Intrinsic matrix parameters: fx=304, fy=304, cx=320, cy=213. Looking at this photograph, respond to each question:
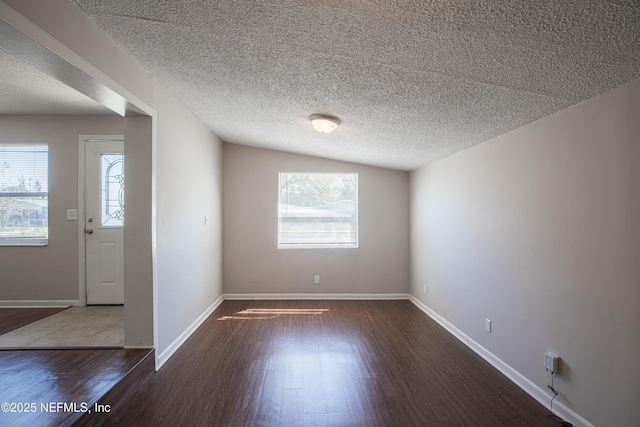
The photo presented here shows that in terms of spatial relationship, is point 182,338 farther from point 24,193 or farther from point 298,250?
point 24,193

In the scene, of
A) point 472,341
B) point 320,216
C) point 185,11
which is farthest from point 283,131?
point 472,341

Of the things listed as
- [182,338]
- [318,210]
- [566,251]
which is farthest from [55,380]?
[318,210]

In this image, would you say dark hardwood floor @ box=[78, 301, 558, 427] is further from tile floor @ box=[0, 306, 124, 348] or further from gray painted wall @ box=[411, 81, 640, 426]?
tile floor @ box=[0, 306, 124, 348]

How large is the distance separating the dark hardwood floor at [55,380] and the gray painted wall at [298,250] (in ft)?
7.99

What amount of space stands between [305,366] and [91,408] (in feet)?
4.94

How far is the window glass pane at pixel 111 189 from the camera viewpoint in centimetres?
387

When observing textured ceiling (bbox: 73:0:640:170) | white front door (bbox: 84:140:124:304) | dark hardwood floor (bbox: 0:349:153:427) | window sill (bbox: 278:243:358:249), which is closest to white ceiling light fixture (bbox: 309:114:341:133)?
textured ceiling (bbox: 73:0:640:170)

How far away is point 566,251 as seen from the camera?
2.00 meters

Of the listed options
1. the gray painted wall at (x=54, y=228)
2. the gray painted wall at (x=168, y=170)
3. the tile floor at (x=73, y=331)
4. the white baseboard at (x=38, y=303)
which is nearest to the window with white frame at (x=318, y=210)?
the gray painted wall at (x=168, y=170)

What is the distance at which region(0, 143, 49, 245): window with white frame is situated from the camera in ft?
12.6

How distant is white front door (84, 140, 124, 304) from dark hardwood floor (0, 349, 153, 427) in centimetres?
146

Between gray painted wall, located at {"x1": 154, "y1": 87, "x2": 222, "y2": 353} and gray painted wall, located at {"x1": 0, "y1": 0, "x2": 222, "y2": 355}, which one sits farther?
gray painted wall, located at {"x1": 154, "y1": 87, "x2": 222, "y2": 353}

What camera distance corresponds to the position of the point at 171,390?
2.28 metres

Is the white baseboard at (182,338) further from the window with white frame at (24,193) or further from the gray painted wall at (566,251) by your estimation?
the gray painted wall at (566,251)
